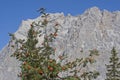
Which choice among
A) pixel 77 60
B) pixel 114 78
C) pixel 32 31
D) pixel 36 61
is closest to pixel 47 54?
pixel 36 61

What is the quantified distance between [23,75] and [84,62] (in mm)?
2280

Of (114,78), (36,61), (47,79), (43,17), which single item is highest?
(114,78)

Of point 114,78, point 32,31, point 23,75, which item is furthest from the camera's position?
point 114,78

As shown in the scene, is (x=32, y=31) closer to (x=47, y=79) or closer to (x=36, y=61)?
(x=36, y=61)

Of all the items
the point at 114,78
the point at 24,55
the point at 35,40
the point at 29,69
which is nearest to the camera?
the point at 29,69

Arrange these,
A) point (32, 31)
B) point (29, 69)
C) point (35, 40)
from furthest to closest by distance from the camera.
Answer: point (35, 40) → point (32, 31) → point (29, 69)

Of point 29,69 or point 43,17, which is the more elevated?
point 43,17

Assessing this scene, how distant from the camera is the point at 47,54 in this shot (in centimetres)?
1645

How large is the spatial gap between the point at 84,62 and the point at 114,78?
18.6 metres

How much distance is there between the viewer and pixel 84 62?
1530 centimetres

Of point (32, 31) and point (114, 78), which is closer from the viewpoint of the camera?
point (32, 31)

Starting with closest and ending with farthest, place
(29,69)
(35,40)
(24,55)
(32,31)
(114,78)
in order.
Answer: (29,69)
(24,55)
(32,31)
(35,40)
(114,78)

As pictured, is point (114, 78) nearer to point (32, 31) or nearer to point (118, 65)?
point (118, 65)

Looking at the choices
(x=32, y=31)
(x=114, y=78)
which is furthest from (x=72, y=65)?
(x=114, y=78)
